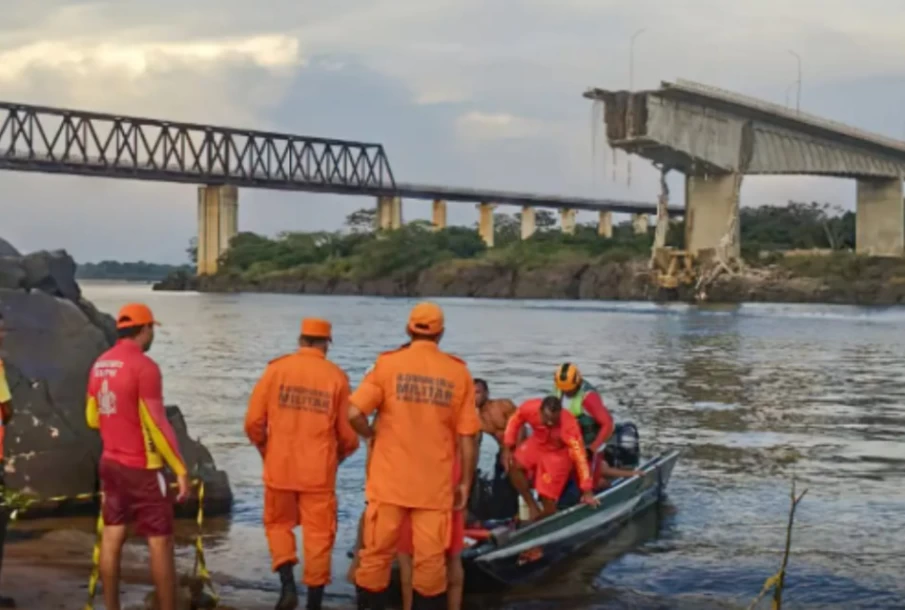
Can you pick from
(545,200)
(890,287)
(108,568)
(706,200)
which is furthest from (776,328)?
(545,200)

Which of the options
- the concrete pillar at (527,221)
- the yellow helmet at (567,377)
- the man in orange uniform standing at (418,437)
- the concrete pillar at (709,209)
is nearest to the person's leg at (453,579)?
the man in orange uniform standing at (418,437)

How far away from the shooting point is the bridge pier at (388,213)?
467ft

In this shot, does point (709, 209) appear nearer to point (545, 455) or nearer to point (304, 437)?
point (545, 455)

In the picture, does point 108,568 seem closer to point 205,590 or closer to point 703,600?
point 205,590

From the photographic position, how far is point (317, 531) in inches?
323

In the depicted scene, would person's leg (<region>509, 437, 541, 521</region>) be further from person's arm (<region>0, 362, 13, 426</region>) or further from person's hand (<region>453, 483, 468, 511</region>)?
person's arm (<region>0, 362, 13, 426</region>)

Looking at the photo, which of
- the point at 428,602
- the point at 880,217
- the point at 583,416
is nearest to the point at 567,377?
the point at 583,416

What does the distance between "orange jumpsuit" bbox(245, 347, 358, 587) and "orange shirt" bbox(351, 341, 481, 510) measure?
2.81 ft

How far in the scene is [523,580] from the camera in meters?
10.1

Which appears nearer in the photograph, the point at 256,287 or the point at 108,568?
the point at 108,568

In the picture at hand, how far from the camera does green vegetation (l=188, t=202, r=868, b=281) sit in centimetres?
11944

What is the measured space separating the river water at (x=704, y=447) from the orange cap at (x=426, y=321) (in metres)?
2.95

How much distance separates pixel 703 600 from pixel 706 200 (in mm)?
77224

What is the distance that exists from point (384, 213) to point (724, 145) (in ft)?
221
